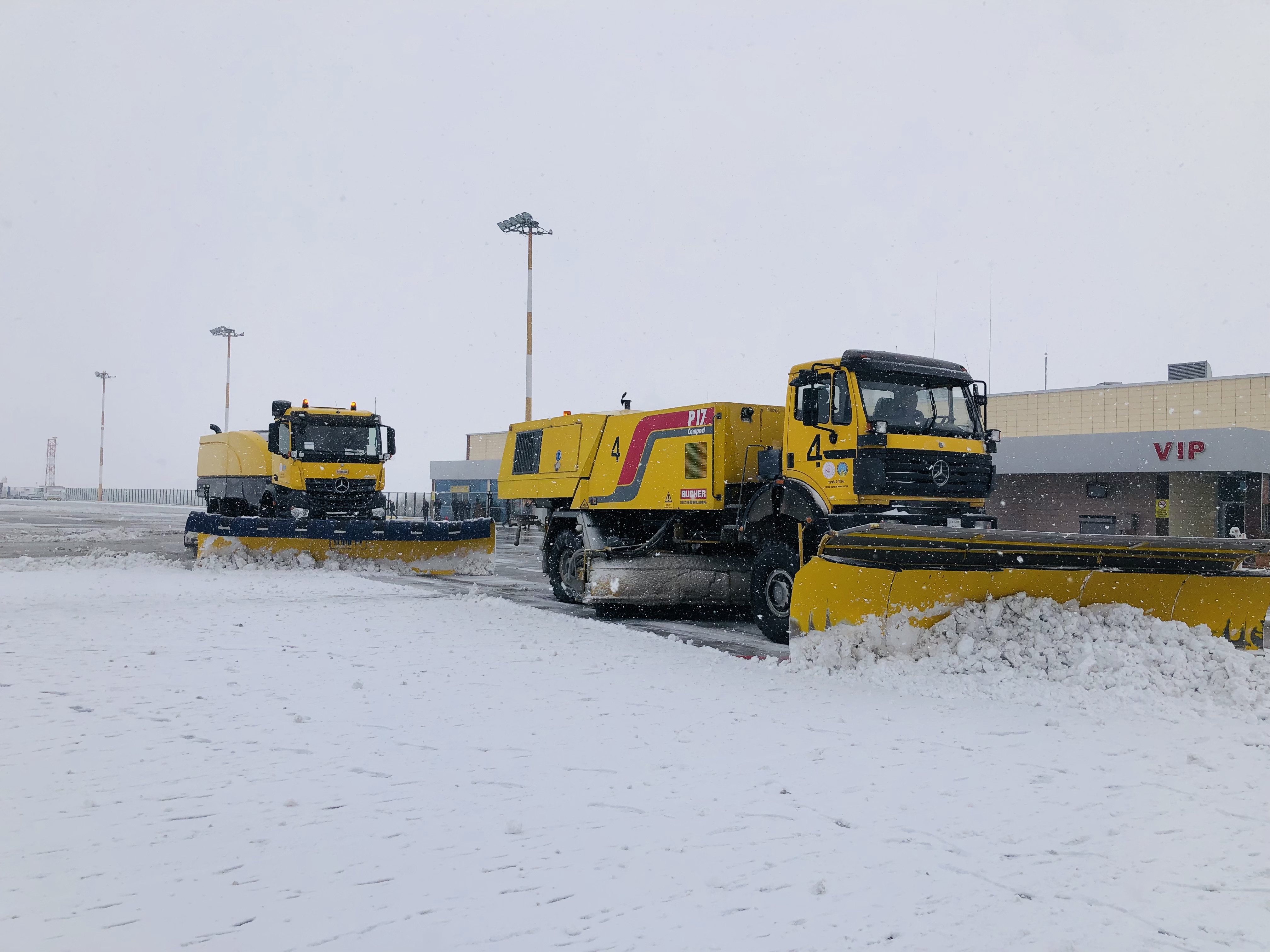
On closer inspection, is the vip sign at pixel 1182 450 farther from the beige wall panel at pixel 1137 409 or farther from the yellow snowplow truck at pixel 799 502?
the yellow snowplow truck at pixel 799 502

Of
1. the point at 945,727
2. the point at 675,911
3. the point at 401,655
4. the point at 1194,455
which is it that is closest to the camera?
the point at 675,911

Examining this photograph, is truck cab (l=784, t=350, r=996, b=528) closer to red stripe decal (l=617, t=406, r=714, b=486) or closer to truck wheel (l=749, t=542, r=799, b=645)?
truck wheel (l=749, t=542, r=799, b=645)

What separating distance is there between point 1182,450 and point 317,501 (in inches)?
864

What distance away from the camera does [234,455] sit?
2266cm

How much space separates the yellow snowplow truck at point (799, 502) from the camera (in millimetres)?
7859

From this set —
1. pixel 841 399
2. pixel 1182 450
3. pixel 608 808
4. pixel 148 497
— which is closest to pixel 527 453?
pixel 841 399

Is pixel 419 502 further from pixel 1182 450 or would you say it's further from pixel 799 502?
pixel 799 502

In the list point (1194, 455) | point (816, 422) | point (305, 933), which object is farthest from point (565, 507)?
point (1194, 455)

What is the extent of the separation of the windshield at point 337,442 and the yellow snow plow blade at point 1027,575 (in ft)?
45.9

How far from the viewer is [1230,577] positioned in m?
8.05

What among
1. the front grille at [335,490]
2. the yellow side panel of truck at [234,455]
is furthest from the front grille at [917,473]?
the yellow side panel of truck at [234,455]

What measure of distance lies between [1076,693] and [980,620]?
1211mm

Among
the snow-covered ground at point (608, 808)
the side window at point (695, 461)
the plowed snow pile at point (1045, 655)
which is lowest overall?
the snow-covered ground at point (608, 808)

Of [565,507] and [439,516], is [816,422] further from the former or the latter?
[439,516]
